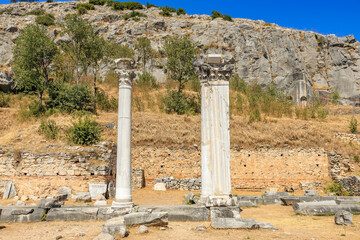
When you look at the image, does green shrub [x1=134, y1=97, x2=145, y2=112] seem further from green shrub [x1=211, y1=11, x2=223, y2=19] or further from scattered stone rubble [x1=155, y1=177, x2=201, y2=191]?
green shrub [x1=211, y1=11, x2=223, y2=19]

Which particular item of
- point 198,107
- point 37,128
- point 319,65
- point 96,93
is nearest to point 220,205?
point 37,128

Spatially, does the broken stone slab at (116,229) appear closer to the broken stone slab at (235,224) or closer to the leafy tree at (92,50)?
the broken stone slab at (235,224)

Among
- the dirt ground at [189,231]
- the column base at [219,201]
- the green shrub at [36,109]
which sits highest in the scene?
the green shrub at [36,109]

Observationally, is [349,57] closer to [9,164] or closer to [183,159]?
[183,159]

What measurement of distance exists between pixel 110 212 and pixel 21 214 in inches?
113

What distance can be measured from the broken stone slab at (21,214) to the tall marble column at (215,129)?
5.22 meters

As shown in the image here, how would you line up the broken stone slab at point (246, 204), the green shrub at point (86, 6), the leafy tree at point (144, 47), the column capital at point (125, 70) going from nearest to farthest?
1. the column capital at point (125, 70)
2. the broken stone slab at point (246, 204)
3. the leafy tree at point (144, 47)
4. the green shrub at point (86, 6)

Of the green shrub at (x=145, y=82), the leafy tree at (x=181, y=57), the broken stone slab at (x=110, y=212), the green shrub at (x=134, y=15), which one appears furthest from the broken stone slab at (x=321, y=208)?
the green shrub at (x=134, y=15)

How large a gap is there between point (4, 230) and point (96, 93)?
63.7 ft

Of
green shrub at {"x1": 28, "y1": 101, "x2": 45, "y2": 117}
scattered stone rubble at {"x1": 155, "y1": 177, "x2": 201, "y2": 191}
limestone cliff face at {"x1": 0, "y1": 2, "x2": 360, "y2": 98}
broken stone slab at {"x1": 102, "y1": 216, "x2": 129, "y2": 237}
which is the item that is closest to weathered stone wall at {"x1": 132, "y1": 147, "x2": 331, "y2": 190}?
scattered stone rubble at {"x1": 155, "y1": 177, "x2": 201, "y2": 191}

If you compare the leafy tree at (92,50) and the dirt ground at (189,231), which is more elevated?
the leafy tree at (92,50)

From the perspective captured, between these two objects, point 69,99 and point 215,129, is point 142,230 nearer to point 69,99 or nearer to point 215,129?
point 215,129

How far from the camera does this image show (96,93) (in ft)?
84.9

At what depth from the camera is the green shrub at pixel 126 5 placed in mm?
62219
